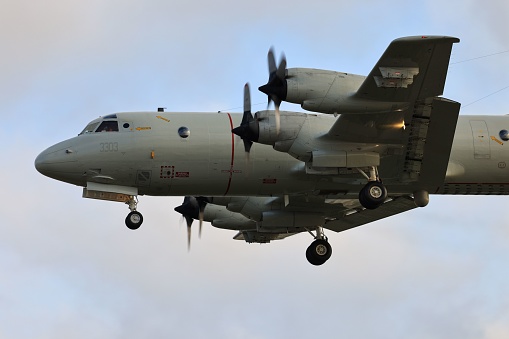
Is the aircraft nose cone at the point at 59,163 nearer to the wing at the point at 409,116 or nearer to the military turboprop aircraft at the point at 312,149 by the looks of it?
the military turboprop aircraft at the point at 312,149

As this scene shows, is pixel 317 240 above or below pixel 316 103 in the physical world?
below

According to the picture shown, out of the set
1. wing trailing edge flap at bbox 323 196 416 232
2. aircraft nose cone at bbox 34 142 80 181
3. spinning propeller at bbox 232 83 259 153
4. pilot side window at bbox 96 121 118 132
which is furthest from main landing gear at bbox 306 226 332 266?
aircraft nose cone at bbox 34 142 80 181

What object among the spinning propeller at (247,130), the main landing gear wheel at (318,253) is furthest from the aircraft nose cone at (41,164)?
the main landing gear wheel at (318,253)

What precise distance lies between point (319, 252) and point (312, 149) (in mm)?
8507

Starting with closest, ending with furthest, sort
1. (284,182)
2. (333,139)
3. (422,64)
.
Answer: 1. (422,64)
2. (333,139)
3. (284,182)

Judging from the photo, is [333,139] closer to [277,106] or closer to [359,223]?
[277,106]

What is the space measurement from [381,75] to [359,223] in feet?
44.0

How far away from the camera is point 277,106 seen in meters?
41.2

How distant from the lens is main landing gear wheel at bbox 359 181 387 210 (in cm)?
4278

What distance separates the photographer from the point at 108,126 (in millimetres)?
46031

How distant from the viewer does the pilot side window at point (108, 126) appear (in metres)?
45.9

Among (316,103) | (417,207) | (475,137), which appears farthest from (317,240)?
(316,103)

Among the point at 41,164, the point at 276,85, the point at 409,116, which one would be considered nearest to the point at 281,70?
the point at 276,85

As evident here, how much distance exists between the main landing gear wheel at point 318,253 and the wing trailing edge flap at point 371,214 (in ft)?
6.32
